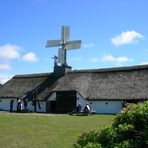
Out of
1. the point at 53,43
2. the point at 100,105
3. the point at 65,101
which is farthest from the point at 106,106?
the point at 53,43

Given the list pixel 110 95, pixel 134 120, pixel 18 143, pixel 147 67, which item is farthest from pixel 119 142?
pixel 147 67

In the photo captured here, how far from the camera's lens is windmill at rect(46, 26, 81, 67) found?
182ft

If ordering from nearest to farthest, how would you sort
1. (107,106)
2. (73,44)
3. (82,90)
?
(107,106), (82,90), (73,44)

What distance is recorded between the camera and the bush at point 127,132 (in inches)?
266

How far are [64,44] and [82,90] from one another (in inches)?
472

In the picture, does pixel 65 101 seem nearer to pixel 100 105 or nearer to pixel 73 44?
pixel 100 105

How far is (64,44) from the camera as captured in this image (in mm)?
56562

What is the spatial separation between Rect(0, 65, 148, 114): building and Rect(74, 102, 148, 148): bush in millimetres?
33997

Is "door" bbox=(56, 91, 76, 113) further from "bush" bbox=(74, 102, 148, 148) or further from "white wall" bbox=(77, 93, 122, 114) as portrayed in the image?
"bush" bbox=(74, 102, 148, 148)

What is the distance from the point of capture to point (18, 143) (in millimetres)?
16016

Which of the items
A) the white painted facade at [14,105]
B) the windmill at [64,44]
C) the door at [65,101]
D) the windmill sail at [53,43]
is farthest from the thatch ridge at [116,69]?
the windmill sail at [53,43]

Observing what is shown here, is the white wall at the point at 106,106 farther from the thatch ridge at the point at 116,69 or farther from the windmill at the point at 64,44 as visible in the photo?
the windmill at the point at 64,44

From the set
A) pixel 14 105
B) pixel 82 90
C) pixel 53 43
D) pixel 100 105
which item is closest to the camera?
pixel 100 105

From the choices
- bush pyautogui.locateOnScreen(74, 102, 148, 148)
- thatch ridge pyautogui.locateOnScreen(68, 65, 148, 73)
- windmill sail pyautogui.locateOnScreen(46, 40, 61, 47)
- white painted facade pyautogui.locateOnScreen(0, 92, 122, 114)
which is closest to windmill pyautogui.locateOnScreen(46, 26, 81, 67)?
windmill sail pyautogui.locateOnScreen(46, 40, 61, 47)
